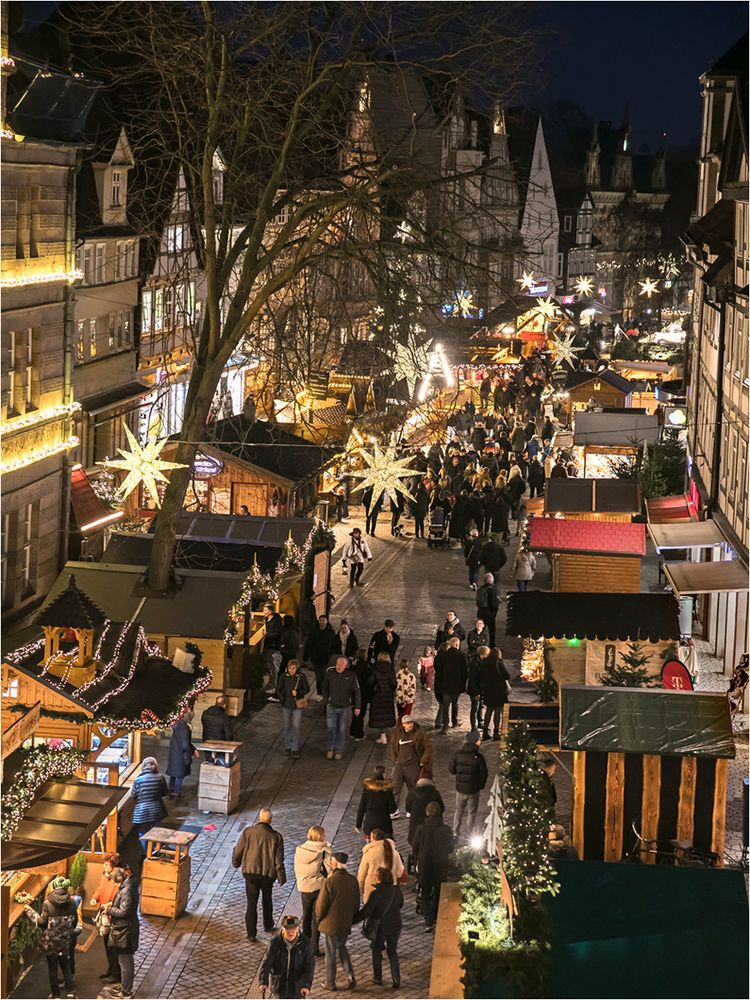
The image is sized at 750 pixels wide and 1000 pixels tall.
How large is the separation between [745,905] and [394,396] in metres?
27.6

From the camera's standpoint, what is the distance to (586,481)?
1160 inches

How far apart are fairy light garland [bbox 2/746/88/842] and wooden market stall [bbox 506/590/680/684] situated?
7.51 metres

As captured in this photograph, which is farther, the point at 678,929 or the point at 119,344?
the point at 119,344

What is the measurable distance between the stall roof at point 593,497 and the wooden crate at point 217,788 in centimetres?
1181

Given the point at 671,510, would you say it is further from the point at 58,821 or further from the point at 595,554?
the point at 58,821

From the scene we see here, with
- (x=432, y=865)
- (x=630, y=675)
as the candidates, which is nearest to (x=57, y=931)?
(x=432, y=865)

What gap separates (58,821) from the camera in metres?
14.1

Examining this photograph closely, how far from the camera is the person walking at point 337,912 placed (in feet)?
45.6

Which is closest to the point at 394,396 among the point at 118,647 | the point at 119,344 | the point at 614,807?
the point at 119,344

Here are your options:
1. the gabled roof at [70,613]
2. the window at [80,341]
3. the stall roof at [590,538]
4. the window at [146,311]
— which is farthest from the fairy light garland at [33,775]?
the window at [146,311]

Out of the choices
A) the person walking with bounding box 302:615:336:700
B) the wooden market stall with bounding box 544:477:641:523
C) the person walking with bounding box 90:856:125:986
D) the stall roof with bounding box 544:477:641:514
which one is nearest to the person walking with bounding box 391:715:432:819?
→ the person walking with bounding box 90:856:125:986

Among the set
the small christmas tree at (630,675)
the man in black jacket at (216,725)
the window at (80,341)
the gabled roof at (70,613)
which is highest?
the window at (80,341)

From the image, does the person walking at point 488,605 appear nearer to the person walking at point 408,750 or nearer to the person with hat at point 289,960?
the person walking at point 408,750

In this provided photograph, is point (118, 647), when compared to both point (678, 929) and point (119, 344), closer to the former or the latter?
point (678, 929)
